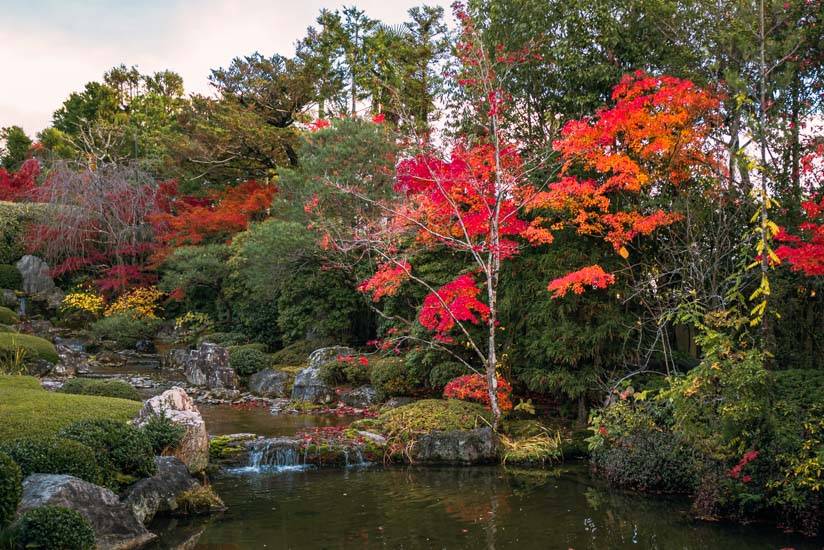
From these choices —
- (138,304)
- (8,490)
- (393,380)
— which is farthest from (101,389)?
(138,304)

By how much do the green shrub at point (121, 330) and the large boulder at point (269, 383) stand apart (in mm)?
7718

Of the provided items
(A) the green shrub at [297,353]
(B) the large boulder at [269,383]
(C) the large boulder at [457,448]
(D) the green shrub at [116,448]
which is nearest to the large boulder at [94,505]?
Answer: (D) the green shrub at [116,448]

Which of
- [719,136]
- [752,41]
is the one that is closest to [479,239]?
[719,136]

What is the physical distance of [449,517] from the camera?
706 cm

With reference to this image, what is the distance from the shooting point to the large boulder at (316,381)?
14.6 m

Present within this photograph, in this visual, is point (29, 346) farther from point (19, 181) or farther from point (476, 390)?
point (19, 181)

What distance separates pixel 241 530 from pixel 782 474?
5868mm

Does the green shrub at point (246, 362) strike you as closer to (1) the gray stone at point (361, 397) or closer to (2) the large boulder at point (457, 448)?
(1) the gray stone at point (361, 397)

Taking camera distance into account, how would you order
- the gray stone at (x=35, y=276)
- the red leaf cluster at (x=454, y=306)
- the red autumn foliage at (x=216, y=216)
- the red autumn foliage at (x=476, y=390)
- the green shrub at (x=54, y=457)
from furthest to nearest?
the gray stone at (x=35, y=276), the red autumn foliage at (x=216, y=216), the red leaf cluster at (x=454, y=306), the red autumn foliage at (x=476, y=390), the green shrub at (x=54, y=457)

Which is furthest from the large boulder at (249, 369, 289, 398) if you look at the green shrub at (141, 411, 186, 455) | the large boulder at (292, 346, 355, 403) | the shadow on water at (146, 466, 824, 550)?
the green shrub at (141, 411, 186, 455)

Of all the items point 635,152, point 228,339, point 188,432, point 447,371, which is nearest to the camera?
point 188,432

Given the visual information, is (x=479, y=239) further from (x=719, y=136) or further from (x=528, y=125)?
(x=719, y=136)

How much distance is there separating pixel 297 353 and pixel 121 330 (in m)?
7.80

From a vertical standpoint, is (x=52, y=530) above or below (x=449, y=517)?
above
